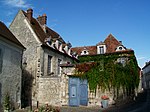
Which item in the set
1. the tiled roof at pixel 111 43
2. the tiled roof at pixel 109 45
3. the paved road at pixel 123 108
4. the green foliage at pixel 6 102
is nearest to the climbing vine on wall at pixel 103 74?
the paved road at pixel 123 108

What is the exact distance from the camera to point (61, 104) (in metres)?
19.2

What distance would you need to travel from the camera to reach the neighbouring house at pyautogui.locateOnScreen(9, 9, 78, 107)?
2006 cm

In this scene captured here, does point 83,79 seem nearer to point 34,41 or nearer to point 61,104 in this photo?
point 61,104

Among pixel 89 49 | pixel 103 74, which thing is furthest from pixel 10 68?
pixel 89 49

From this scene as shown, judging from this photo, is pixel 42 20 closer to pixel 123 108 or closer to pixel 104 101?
pixel 104 101

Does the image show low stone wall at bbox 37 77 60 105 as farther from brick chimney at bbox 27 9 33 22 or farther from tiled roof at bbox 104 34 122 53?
tiled roof at bbox 104 34 122 53

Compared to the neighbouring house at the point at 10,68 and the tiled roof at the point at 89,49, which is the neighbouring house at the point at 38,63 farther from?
the tiled roof at the point at 89,49

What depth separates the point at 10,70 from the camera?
16.1 metres

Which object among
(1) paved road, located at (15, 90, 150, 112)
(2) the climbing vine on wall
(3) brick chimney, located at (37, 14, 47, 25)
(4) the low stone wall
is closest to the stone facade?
(4) the low stone wall

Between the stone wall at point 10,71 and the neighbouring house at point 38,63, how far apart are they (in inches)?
137

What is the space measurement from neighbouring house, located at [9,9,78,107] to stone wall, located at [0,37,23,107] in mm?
3491

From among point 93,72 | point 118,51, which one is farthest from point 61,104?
point 118,51

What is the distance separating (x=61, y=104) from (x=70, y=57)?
9343mm

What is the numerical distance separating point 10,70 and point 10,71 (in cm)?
8
